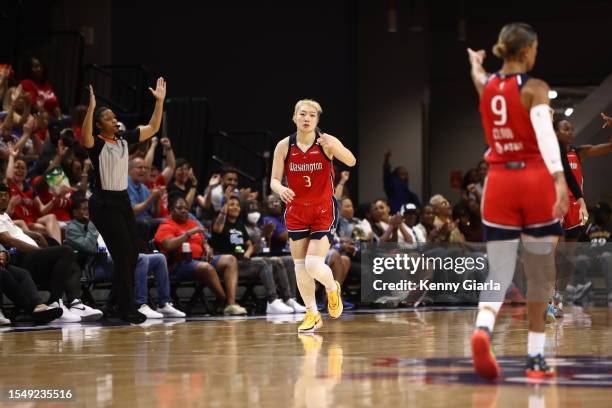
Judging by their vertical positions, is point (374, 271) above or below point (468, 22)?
below

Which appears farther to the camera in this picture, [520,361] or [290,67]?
[290,67]

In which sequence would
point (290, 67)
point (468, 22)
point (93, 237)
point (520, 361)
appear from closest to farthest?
point (520, 361) < point (93, 237) < point (290, 67) < point (468, 22)

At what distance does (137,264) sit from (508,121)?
5.96 m

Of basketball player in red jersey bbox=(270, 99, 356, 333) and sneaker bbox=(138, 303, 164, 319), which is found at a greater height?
basketball player in red jersey bbox=(270, 99, 356, 333)

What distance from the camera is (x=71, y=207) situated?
10719 millimetres

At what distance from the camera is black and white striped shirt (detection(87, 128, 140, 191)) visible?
920 cm

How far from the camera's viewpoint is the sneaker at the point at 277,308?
11641 mm

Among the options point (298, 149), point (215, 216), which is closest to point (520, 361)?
point (298, 149)

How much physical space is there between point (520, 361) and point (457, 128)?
1535 centimetres

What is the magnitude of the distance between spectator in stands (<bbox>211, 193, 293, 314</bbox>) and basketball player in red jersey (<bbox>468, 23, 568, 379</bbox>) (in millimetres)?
6279

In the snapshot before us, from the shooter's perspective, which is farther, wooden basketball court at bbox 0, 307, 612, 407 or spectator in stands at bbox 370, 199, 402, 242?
spectator in stands at bbox 370, 199, 402, 242

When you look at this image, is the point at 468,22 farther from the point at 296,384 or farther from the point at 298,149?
the point at 296,384

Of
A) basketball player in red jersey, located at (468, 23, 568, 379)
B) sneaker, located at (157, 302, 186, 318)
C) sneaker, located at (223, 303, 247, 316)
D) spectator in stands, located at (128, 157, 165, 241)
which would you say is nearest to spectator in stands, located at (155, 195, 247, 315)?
sneaker, located at (223, 303, 247, 316)

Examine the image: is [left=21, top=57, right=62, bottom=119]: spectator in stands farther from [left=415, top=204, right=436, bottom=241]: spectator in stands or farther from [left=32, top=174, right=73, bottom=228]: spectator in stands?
[left=415, top=204, right=436, bottom=241]: spectator in stands
